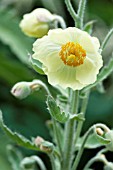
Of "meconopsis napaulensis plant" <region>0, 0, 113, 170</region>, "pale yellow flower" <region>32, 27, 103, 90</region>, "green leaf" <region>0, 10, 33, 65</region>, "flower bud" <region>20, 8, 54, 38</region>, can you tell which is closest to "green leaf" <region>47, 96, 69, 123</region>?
"meconopsis napaulensis plant" <region>0, 0, 113, 170</region>

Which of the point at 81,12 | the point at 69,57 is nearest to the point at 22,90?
the point at 69,57

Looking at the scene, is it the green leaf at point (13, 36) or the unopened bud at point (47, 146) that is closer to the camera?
the unopened bud at point (47, 146)

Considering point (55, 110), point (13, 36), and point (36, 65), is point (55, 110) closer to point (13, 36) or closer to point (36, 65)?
point (36, 65)

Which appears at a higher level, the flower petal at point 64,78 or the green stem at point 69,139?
the flower petal at point 64,78

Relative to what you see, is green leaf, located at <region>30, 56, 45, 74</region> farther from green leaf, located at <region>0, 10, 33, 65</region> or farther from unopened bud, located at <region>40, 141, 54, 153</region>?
green leaf, located at <region>0, 10, 33, 65</region>

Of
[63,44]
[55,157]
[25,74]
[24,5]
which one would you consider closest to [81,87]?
[63,44]

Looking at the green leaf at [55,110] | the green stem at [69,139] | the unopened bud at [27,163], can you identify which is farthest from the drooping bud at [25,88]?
the unopened bud at [27,163]

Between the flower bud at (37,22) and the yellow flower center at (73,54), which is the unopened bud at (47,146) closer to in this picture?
the yellow flower center at (73,54)

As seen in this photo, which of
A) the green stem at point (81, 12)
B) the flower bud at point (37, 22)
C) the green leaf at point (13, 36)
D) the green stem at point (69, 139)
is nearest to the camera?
the green stem at point (81, 12)
